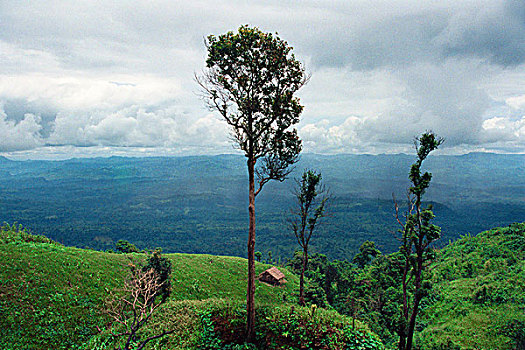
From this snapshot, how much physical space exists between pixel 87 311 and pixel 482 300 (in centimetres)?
3108

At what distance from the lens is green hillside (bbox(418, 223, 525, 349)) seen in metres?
16.8

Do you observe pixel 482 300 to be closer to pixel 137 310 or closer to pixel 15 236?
pixel 137 310

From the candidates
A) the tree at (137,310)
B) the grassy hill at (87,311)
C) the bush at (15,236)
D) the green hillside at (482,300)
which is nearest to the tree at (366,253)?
the green hillside at (482,300)

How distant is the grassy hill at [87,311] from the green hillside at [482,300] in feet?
35.1

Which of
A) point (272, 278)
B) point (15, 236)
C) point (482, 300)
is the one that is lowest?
point (272, 278)

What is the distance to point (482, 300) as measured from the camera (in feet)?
70.9

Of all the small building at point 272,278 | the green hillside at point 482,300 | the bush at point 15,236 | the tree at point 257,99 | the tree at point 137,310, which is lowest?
the small building at point 272,278

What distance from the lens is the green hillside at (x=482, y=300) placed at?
55.0 feet

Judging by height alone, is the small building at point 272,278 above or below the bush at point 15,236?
below

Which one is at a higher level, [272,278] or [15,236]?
[15,236]

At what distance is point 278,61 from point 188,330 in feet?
45.4

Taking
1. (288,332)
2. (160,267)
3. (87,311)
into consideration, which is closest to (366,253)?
(160,267)

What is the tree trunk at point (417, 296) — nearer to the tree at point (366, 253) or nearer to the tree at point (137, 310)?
the tree at point (137, 310)

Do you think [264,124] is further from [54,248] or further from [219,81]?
[54,248]
